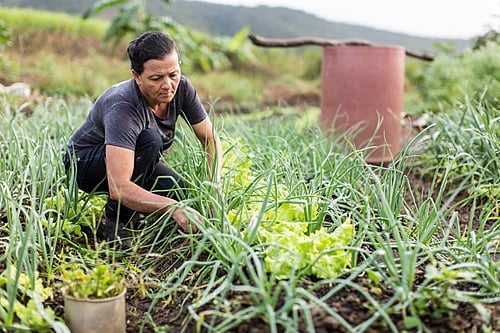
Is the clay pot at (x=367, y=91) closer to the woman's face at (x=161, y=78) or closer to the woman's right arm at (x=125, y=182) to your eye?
the woman's face at (x=161, y=78)

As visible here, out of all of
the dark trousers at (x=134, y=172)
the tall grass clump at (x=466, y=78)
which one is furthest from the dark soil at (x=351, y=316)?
the tall grass clump at (x=466, y=78)

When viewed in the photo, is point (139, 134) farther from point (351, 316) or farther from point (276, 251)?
point (351, 316)

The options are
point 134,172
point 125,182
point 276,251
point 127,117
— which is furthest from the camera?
point 134,172

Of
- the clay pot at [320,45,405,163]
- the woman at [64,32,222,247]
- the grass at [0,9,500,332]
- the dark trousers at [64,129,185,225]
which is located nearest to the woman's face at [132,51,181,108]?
the woman at [64,32,222,247]

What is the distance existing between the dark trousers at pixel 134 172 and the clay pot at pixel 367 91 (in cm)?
233

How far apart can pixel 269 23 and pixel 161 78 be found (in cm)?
1677

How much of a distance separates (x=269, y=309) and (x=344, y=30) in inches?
717

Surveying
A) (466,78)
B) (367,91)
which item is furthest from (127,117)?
(466,78)

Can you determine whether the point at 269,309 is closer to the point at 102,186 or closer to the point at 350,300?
the point at 350,300

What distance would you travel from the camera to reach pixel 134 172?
2914mm

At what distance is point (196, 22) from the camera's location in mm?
18172

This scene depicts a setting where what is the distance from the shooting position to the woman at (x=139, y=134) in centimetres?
254

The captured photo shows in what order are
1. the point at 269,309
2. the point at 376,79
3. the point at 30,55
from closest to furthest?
1. the point at 269,309
2. the point at 376,79
3. the point at 30,55

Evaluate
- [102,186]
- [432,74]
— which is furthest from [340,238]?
[432,74]
